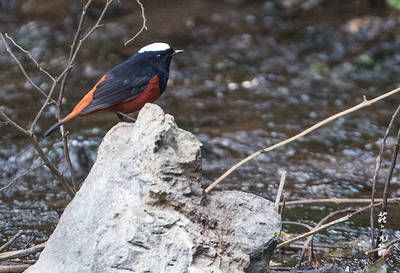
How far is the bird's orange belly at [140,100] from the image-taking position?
4.59 meters

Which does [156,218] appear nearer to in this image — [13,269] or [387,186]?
[13,269]

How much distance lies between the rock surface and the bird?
101cm

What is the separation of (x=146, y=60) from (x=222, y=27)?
246 inches

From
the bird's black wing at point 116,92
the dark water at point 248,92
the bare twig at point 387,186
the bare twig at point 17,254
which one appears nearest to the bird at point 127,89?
the bird's black wing at point 116,92

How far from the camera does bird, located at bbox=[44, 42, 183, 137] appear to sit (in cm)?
457

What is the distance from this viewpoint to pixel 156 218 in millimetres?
3160

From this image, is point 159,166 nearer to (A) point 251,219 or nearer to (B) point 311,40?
(A) point 251,219

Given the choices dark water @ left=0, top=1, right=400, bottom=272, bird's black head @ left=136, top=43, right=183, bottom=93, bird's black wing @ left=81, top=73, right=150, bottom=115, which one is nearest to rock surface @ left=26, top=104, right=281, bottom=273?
bird's black wing @ left=81, top=73, right=150, bottom=115

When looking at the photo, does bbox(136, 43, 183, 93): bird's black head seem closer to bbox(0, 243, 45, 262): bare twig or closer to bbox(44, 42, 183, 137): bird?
bbox(44, 42, 183, 137): bird

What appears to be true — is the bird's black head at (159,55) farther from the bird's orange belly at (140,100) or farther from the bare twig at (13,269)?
the bare twig at (13,269)

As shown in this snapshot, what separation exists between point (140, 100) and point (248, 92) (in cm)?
425

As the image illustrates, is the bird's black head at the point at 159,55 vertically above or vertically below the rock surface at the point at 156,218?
below

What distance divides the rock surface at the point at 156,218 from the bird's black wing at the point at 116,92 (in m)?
1.00

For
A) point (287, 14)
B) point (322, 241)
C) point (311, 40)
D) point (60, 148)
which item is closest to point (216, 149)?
point (60, 148)
